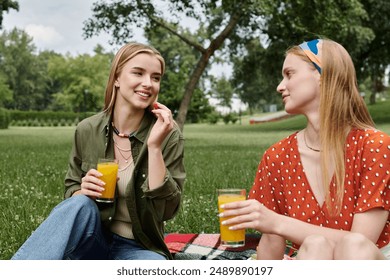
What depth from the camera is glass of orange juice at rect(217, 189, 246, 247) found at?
2.42 metres

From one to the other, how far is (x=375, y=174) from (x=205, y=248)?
2.07 metres

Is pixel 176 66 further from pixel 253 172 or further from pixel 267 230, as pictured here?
pixel 267 230

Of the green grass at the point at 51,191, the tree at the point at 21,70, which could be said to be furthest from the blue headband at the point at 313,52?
the tree at the point at 21,70

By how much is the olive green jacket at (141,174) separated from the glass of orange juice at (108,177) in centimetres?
8

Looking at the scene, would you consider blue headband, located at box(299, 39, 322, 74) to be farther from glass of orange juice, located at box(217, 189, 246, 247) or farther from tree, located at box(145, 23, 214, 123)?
tree, located at box(145, 23, 214, 123)

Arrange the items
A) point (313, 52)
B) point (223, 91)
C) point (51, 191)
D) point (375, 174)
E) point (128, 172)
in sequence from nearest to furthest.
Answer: point (375, 174)
point (313, 52)
point (128, 172)
point (51, 191)
point (223, 91)

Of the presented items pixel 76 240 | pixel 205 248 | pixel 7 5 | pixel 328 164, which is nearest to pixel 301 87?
pixel 328 164

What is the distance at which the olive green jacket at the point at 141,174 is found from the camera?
310cm

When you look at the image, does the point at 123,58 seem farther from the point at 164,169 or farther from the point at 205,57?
the point at 205,57

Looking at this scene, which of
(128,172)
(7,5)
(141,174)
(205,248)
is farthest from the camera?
(7,5)

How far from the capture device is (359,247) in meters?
2.22

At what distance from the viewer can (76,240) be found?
2932mm

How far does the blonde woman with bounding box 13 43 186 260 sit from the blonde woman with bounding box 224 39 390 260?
61 cm

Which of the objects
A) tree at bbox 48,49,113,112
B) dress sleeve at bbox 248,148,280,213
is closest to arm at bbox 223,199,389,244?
dress sleeve at bbox 248,148,280,213
